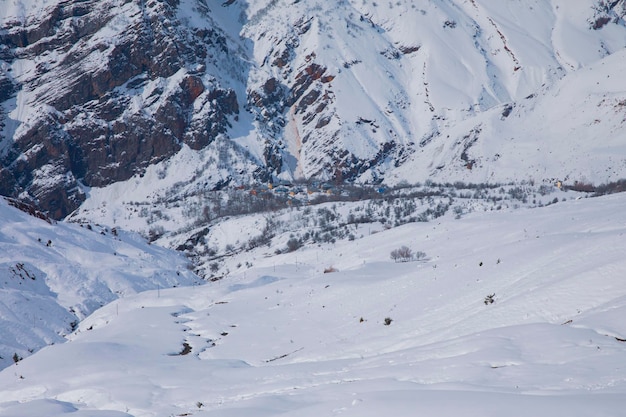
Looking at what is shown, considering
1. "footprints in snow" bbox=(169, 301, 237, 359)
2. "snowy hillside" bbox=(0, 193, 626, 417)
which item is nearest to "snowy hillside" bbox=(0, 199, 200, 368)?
"snowy hillside" bbox=(0, 193, 626, 417)

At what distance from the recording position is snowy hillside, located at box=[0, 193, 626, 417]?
486 inches

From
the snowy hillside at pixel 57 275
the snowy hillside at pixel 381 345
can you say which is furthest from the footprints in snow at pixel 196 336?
the snowy hillside at pixel 57 275

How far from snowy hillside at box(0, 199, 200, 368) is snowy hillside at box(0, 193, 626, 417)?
1.46 m

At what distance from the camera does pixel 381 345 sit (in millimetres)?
20234

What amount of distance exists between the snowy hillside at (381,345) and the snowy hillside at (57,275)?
4.80ft

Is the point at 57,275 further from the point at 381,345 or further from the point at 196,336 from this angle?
the point at 381,345

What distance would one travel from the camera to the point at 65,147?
194500mm

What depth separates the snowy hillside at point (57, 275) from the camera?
30531 mm

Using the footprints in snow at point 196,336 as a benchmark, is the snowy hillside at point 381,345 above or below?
above

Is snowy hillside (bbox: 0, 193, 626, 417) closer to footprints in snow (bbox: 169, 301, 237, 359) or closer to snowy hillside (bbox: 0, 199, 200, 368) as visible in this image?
footprints in snow (bbox: 169, 301, 237, 359)

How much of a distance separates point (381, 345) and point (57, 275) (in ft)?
80.9

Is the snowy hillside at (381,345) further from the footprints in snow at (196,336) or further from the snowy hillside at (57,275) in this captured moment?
the snowy hillside at (57,275)

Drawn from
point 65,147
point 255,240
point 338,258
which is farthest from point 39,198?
point 338,258

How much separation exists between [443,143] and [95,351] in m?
161
